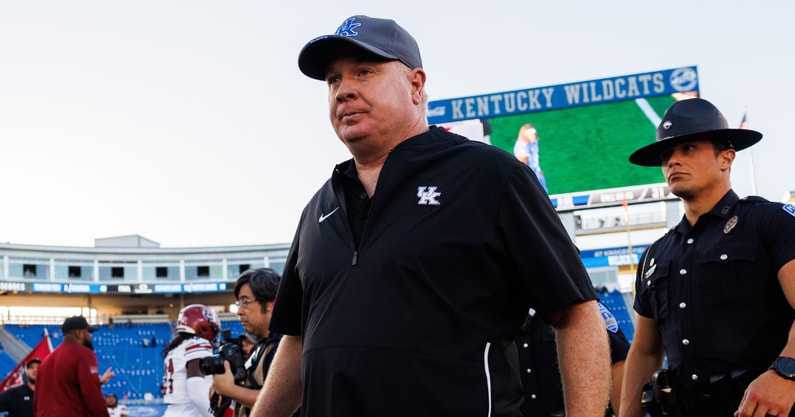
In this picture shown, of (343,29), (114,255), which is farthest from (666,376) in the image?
(114,255)

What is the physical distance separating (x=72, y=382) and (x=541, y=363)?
547 centimetres

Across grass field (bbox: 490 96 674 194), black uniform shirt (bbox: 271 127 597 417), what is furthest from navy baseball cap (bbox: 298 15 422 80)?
grass field (bbox: 490 96 674 194)

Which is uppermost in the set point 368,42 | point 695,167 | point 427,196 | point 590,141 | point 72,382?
point 590,141

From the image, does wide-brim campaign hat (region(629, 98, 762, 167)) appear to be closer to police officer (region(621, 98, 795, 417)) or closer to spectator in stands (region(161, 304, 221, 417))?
police officer (region(621, 98, 795, 417))

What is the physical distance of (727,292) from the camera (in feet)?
12.3

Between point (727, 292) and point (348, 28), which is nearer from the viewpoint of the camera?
point (348, 28)

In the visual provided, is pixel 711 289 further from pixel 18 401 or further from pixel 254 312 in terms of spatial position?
pixel 18 401

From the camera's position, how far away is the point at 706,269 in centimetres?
385

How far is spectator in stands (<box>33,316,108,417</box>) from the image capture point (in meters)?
8.69

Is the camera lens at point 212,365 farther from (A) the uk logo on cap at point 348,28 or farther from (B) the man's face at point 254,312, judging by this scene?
(A) the uk logo on cap at point 348,28

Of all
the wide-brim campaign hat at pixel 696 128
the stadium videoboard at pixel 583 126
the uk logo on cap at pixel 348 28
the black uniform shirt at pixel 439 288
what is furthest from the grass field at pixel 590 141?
the black uniform shirt at pixel 439 288

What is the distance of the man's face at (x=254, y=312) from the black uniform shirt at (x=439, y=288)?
3493 millimetres

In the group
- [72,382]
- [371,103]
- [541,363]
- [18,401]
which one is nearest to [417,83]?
Answer: [371,103]

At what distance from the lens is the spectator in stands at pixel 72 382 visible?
8.69 metres
